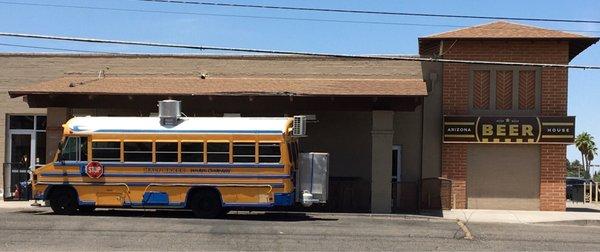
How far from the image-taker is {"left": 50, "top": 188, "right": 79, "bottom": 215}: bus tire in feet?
59.9

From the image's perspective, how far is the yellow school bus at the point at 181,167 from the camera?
17.6m

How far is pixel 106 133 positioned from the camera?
18016 mm

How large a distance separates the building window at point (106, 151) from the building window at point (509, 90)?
35.0 ft

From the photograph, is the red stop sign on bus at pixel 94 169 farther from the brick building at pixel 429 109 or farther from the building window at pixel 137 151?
the brick building at pixel 429 109

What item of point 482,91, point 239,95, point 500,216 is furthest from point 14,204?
point 482,91

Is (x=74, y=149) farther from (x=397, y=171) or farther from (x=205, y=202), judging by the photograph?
(x=397, y=171)

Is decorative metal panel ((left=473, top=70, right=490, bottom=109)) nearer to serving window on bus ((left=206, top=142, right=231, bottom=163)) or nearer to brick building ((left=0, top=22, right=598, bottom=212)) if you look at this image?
brick building ((left=0, top=22, right=598, bottom=212))

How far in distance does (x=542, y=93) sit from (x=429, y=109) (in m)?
3.38

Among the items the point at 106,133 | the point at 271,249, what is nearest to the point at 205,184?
the point at 106,133

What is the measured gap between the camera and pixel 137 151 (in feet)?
58.9

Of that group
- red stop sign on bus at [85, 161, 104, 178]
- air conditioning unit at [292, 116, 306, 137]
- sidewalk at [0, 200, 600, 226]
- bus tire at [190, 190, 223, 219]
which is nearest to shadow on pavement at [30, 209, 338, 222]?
bus tire at [190, 190, 223, 219]

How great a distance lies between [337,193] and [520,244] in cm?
862

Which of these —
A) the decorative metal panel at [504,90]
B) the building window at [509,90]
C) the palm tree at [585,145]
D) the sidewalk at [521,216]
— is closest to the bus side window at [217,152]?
the sidewalk at [521,216]

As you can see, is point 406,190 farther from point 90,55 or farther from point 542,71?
point 90,55
